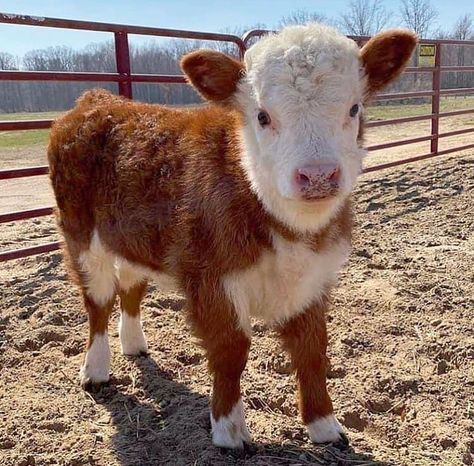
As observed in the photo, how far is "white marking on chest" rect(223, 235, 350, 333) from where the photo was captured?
2.34 metres

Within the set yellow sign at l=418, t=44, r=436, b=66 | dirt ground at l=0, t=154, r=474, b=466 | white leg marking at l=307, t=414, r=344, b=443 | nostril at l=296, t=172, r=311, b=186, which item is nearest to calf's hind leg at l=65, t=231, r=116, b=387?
dirt ground at l=0, t=154, r=474, b=466

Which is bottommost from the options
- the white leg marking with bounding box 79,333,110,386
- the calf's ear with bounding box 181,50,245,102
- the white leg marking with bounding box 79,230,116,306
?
the white leg marking with bounding box 79,333,110,386

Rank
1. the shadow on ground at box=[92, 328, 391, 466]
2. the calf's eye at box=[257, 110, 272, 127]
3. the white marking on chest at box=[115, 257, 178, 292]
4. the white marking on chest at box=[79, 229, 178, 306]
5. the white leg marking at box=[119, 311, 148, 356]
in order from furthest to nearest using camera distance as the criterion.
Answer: the white leg marking at box=[119, 311, 148, 356] → the white marking on chest at box=[79, 229, 178, 306] → the white marking on chest at box=[115, 257, 178, 292] → the shadow on ground at box=[92, 328, 391, 466] → the calf's eye at box=[257, 110, 272, 127]

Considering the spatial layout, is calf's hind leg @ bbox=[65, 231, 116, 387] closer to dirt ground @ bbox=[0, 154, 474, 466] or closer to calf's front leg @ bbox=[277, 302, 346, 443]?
A: dirt ground @ bbox=[0, 154, 474, 466]

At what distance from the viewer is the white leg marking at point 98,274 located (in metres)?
3.07

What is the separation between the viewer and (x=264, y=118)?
7.50ft

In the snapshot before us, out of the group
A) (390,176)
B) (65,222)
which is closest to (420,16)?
(390,176)

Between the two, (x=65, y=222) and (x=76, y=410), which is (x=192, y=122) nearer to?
(x=65, y=222)

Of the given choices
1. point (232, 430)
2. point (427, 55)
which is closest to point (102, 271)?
point (232, 430)

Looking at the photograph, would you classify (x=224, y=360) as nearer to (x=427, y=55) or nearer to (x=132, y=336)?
(x=132, y=336)

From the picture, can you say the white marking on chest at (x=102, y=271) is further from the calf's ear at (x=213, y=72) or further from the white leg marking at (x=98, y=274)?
the calf's ear at (x=213, y=72)

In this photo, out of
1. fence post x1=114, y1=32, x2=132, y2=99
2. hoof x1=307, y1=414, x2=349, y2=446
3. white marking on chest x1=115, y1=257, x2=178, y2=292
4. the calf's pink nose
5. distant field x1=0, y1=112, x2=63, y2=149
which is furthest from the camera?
distant field x1=0, y1=112, x2=63, y2=149

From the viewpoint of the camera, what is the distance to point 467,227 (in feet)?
17.6

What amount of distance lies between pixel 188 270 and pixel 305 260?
491 mm
